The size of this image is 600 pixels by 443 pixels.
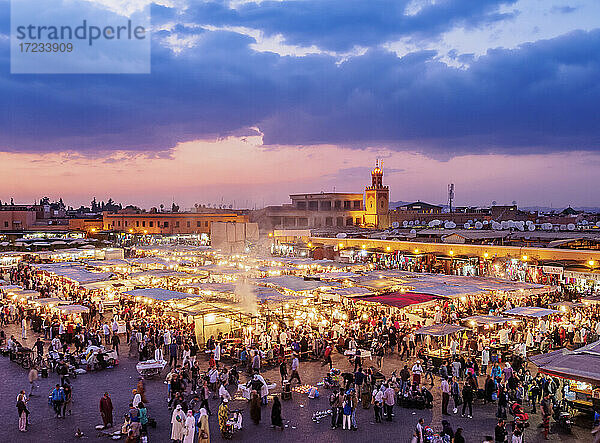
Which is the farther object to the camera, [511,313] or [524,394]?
[511,313]

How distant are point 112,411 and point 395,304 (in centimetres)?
1023

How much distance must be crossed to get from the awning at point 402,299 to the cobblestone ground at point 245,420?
4.24 metres

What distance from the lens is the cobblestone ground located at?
10.5 meters

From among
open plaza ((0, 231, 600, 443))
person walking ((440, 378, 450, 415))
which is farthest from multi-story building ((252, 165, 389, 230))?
person walking ((440, 378, 450, 415))

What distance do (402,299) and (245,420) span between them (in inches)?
356

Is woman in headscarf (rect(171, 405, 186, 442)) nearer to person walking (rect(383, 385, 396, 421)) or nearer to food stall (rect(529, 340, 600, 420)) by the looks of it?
person walking (rect(383, 385, 396, 421))

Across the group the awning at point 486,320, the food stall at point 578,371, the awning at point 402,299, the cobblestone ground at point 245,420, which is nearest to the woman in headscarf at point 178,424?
the cobblestone ground at point 245,420

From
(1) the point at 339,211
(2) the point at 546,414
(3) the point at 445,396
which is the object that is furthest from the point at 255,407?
(1) the point at 339,211

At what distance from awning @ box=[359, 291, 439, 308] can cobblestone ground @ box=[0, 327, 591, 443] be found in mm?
4239

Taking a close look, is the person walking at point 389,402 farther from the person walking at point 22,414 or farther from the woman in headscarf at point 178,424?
the person walking at point 22,414

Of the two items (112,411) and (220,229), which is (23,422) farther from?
(220,229)

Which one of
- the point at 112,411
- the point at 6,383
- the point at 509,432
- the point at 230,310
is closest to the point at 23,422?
the point at 112,411

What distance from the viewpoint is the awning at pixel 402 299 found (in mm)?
18312

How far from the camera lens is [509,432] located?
1066 cm
